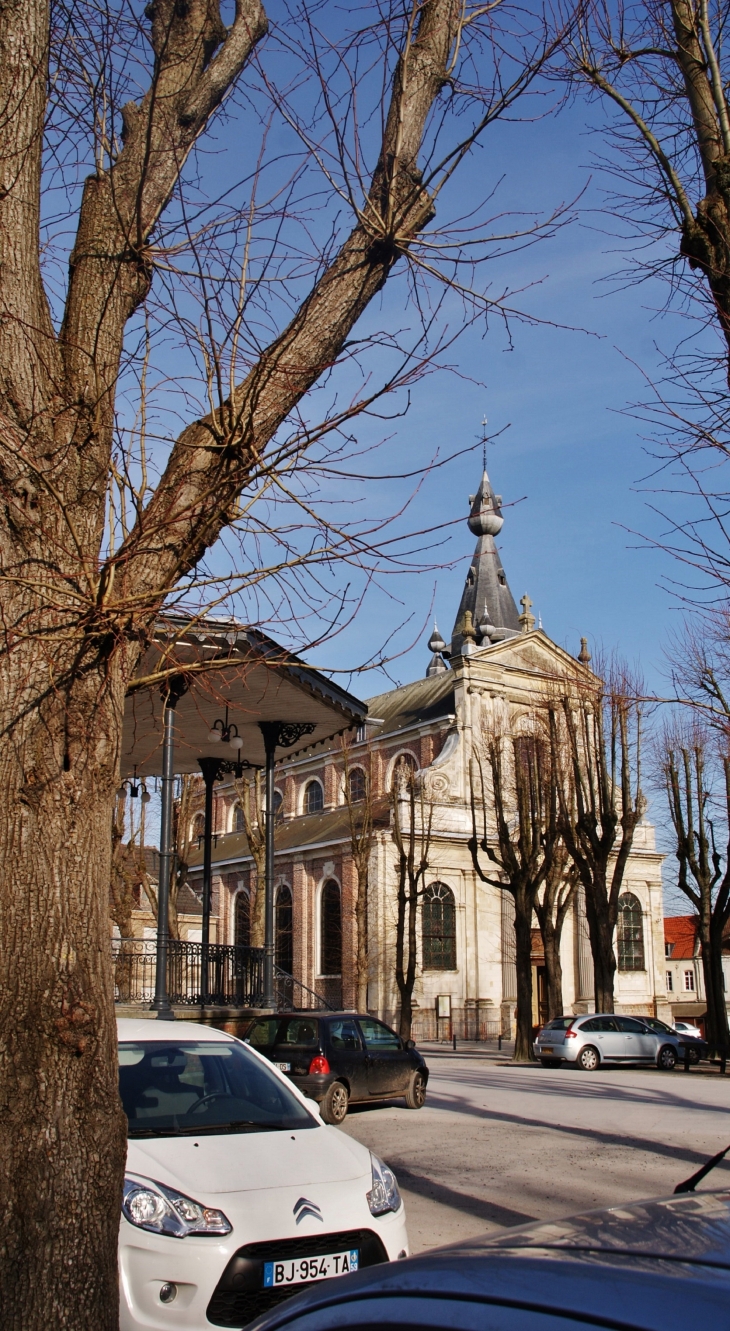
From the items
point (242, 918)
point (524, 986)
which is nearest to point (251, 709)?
point (524, 986)

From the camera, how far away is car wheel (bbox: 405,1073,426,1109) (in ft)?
57.7

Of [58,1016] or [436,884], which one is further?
[436,884]

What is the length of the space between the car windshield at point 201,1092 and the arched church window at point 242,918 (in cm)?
4457

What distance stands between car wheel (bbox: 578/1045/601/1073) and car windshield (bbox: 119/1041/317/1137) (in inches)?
873

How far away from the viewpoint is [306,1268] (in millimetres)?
5055

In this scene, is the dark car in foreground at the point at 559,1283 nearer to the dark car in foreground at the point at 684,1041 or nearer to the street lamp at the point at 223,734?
the street lamp at the point at 223,734

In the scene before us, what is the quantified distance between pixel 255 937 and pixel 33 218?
40.8m

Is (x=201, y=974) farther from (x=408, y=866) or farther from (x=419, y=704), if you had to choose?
(x=419, y=704)

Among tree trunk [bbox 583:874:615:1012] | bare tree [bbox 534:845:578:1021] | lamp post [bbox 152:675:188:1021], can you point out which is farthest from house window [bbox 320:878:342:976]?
lamp post [bbox 152:675:188:1021]

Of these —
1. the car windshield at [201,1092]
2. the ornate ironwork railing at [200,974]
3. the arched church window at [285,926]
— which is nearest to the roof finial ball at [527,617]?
the arched church window at [285,926]

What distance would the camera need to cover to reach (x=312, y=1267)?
5.07 metres

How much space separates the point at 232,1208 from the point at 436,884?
3829 cm

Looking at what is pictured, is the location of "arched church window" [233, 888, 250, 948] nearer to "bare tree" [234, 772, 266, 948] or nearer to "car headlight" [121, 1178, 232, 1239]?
"bare tree" [234, 772, 266, 948]

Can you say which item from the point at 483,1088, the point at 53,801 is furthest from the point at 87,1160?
the point at 483,1088
